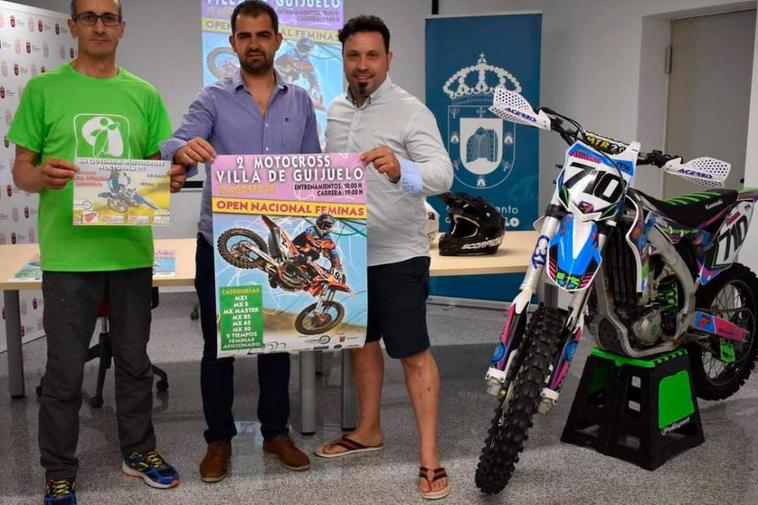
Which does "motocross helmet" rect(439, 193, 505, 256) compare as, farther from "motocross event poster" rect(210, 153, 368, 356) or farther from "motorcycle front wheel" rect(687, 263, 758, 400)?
"motocross event poster" rect(210, 153, 368, 356)

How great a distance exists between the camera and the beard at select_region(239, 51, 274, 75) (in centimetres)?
271

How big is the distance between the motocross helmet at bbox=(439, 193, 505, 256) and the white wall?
155 centimetres

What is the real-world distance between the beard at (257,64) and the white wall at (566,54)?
2.81 meters

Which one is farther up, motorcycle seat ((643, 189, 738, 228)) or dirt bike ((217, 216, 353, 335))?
motorcycle seat ((643, 189, 738, 228))

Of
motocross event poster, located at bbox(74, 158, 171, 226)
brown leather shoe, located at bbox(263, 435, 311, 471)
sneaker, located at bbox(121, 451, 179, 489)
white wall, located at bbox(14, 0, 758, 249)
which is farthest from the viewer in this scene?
white wall, located at bbox(14, 0, 758, 249)

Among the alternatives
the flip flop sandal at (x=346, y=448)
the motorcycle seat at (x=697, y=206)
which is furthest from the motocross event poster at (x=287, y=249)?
the motorcycle seat at (x=697, y=206)

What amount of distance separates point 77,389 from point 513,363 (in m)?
1.50

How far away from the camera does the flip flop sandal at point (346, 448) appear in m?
3.22

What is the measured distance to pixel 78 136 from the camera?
2604 millimetres

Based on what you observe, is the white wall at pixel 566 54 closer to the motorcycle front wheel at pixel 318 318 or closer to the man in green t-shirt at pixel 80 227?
the motorcycle front wheel at pixel 318 318

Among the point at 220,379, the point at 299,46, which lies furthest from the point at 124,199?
the point at 299,46

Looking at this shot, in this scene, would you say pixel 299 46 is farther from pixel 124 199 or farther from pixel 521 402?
pixel 521 402

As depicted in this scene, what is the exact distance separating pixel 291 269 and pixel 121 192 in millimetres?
605

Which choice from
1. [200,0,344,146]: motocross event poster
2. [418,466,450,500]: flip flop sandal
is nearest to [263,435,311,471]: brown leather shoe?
[418,466,450,500]: flip flop sandal
